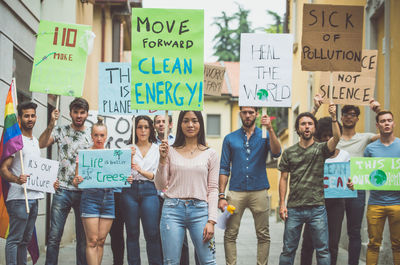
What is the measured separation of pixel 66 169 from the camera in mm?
6844

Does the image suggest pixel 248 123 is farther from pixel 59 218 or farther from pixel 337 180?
pixel 59 218

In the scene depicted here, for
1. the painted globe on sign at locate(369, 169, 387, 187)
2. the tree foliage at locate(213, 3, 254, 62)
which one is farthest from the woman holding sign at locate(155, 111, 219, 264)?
the tree foliage at locate(213, 3, 254, 62)

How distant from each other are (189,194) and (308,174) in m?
1.83

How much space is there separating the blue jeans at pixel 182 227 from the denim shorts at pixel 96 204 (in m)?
1.33

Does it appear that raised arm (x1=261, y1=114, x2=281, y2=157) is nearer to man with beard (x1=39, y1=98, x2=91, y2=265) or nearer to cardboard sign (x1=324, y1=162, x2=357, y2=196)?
cardboard sign (x1=324, y1=162, x2=357, y2=196)

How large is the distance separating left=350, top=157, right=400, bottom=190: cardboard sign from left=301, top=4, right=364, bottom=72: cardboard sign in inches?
43.0

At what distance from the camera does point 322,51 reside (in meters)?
7.08

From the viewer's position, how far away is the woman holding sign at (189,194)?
5.35 metres

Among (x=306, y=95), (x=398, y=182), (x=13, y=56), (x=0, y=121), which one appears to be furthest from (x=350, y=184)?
(x=306, y=95)

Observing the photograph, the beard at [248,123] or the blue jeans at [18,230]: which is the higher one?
the beard at [248,123]

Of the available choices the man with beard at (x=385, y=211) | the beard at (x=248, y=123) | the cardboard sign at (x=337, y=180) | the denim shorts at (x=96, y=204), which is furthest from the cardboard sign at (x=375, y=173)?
the denim shorts at (x=96, y=204)

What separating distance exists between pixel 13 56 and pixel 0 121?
1.46m

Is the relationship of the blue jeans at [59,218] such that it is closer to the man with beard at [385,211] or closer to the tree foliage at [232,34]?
the man with beard at [385,211]

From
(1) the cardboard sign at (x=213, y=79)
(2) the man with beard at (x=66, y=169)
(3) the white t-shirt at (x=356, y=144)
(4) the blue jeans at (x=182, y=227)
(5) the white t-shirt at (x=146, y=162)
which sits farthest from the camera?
(1) the cardboard sign at (x=213, y=79)
